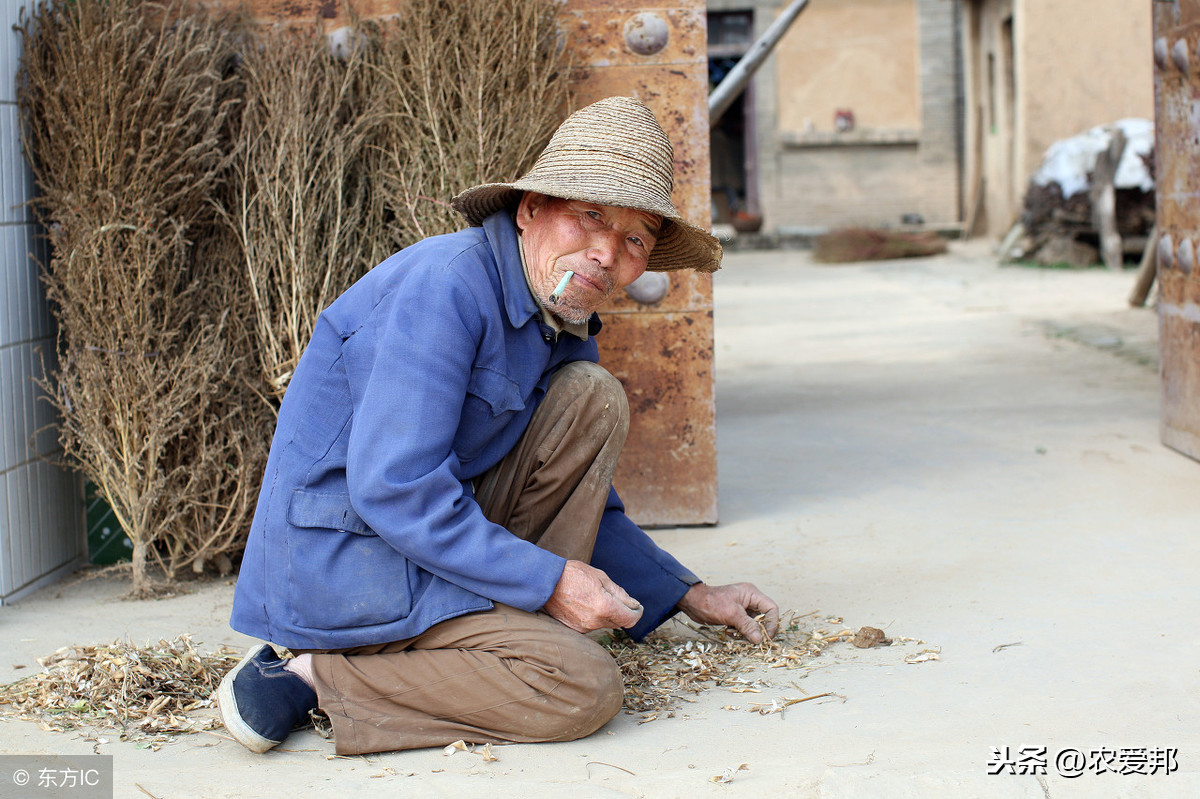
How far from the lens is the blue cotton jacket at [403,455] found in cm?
194

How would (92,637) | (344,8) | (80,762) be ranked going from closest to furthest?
(80,762) → (92,637) → (344,8)

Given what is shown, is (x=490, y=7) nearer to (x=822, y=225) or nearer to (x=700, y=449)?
(x=700, y=449)

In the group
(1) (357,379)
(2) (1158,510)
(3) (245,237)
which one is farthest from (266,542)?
(2) (1158,510)

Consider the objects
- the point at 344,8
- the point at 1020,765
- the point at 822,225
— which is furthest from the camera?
the point at 822,225

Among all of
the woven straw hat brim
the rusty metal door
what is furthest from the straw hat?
the rusty metal door

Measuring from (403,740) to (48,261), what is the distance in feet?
5.93

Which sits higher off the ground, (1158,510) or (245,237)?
(245,237)

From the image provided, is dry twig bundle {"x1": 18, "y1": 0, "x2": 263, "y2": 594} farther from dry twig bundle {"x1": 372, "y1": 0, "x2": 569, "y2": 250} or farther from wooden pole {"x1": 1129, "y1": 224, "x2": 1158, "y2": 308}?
wooden pole {"x1": 1129, "y1": 224, "x2": 1158, "y2": 308}

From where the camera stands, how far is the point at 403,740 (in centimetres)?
204

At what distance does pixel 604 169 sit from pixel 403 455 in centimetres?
62

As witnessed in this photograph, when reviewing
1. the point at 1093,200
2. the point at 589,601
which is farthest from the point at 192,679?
the point at 1093,200

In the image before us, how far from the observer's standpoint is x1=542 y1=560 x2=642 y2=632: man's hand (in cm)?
200

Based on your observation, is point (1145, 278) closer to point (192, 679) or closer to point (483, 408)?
point (483, 408)

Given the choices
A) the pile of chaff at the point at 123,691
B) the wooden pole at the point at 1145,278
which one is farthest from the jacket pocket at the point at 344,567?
the wooden pole at the point at 1145,278
